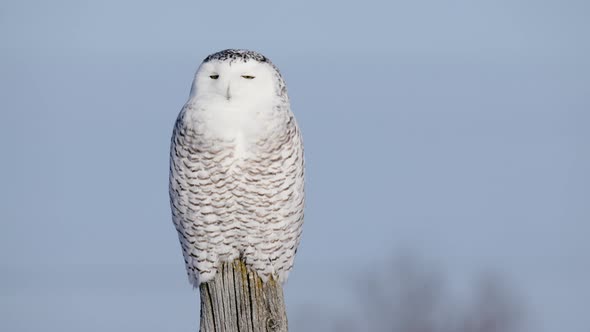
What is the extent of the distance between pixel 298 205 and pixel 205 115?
28.2 inches

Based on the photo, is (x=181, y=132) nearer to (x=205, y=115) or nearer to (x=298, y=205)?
(x=205, y=115)

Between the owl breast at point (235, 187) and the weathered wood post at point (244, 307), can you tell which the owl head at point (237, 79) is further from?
the weathered wood post at point (244, 307)

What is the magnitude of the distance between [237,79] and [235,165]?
→ 0.41 metres

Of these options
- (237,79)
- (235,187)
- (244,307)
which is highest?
(237,79)

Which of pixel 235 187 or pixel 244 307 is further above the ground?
pixel 235 187

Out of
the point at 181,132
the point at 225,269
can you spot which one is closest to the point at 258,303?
the point at 225,269

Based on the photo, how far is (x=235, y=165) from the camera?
3740 mm

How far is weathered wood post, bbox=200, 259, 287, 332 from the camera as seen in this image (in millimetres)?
3461

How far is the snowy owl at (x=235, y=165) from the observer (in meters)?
3.76

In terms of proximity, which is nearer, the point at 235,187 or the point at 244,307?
the point at 244,307

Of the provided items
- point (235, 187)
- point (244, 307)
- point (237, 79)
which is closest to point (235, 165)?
point (235, 187)

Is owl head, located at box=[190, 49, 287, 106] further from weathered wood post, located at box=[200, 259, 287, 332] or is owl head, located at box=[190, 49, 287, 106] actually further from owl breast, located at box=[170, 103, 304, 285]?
weathered wood post, located at box=[200, 259, 287, 332]

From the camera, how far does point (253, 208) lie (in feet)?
12.8

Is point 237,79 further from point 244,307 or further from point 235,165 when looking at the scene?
point 244,307
